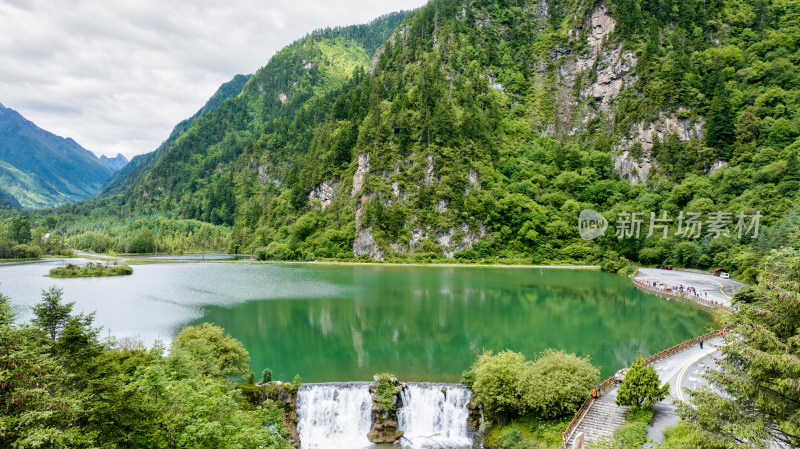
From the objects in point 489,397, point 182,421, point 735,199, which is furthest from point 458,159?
point 182,421

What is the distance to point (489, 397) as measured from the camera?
28688 millimetres

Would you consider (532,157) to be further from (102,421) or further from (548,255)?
(102,421)

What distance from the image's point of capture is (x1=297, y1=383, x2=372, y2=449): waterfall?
3045 centimetres

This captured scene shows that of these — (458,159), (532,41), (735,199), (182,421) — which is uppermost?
(532,41)

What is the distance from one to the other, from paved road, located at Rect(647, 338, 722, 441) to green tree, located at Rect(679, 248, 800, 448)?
349 inches

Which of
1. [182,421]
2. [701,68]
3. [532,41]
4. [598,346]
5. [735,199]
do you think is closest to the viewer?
[182,421]

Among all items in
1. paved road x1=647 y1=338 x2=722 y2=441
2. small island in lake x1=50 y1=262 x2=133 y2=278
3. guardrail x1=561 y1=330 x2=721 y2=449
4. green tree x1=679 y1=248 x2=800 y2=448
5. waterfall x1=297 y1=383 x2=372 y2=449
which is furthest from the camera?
small island in lake x1=50 y1=262 x2=133 y2=278

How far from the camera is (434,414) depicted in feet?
100

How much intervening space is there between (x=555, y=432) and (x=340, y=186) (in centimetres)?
12604

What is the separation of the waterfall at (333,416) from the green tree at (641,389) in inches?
654

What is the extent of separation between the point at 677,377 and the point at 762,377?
70.6 feet

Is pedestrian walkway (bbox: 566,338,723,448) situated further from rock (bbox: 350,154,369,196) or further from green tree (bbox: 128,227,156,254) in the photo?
green tree (bbox: 128,227,156,254)

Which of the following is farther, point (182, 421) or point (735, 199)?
point (735, 199)

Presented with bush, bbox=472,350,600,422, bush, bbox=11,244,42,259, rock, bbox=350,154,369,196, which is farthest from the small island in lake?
bush, bbox=472,350,600,422
